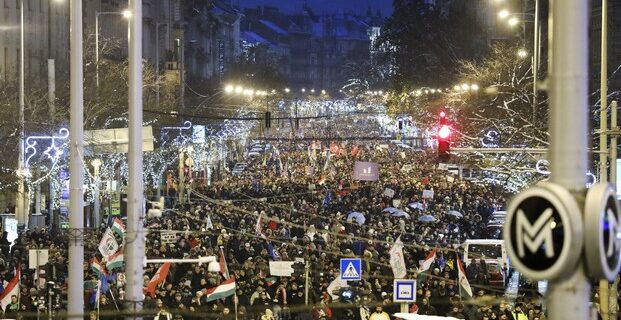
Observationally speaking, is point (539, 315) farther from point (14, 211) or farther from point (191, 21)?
point (191, 21)

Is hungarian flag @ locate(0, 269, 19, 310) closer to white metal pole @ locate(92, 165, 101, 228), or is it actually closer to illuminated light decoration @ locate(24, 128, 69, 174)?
illuminated light decoration @ locate(24, 128, 69, 174)

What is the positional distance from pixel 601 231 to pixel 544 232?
0.29 m

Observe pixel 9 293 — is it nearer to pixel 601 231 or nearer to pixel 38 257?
pixel 38 257

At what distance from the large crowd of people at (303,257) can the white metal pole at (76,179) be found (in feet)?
1.53

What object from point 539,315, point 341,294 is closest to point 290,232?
point 341,294

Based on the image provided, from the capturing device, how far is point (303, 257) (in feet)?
95.8

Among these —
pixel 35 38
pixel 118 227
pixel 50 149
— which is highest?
pixel 35 38

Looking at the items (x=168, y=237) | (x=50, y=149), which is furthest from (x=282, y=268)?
(x=50, y=149)

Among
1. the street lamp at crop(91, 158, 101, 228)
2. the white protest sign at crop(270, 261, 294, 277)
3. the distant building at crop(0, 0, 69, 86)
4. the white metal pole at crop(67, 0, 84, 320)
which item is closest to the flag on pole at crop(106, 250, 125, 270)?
the white protest sign at crop(270, 261, 294, 277)

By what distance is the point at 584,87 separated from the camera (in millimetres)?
6695

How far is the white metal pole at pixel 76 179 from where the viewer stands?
15.6 meters

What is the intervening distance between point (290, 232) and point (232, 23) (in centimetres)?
13508

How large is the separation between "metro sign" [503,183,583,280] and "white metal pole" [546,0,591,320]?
17cm

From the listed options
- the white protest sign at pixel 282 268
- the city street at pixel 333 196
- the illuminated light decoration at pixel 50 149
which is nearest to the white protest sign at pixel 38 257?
Answer: the city street at pixel 333 196
